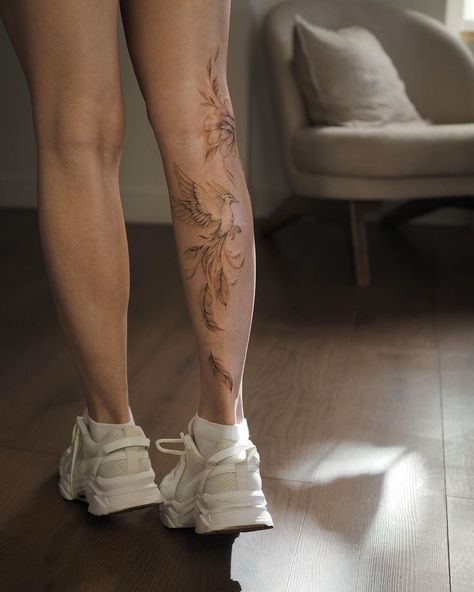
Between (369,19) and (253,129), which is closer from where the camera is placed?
(369,19)

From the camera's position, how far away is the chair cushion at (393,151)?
6.93 feet

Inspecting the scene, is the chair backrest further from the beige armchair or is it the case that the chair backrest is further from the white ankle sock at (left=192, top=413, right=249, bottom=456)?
the white ankle sock at (left=192, top=413, right=249, bottom=456)

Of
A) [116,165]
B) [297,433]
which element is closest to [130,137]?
[297,433]

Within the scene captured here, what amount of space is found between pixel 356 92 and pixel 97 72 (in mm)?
1758

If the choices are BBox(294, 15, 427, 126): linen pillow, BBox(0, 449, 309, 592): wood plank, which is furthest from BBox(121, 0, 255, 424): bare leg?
BBox(294, 15, 427, 126): linen pillow

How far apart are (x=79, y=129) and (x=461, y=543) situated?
611 millimetres

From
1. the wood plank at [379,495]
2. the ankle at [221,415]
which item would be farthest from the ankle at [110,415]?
the wood plank at [379,495]

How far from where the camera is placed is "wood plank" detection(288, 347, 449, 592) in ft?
2.81

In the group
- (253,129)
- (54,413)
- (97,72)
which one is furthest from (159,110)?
(253,129)

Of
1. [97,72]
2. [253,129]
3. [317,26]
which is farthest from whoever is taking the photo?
[253,129]

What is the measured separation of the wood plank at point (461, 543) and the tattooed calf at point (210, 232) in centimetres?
35

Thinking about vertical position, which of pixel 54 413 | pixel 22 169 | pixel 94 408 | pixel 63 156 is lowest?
pixel 22 169

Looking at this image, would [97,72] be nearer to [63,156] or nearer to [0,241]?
[63,156]

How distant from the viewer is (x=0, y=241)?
2482 mm
